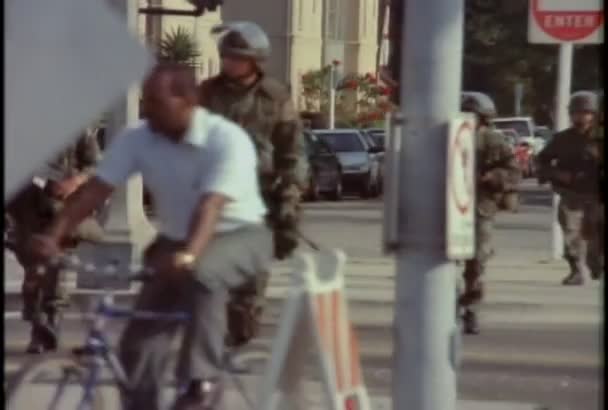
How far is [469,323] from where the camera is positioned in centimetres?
1376

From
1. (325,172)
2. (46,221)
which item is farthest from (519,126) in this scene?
(46,221)

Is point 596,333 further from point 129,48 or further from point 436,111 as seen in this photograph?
point 129,48

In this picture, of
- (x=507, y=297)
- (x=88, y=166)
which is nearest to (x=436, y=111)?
(x=88, y=166)

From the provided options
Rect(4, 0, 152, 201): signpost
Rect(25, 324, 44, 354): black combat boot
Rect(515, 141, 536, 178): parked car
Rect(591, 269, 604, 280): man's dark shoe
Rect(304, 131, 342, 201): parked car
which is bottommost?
Rect(515, 141, 536, 178): parked car

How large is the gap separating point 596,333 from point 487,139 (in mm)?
1591

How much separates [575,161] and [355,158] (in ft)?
78.2

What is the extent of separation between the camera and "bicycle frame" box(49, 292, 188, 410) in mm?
7379

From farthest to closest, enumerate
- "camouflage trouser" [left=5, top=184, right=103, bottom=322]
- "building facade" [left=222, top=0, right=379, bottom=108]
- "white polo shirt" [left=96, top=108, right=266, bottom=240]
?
"building facade" [left=222, top=0, right=379, bottom=108] → "camouflage trouser" [left=5, top=184, right=103, bottom=322] → "white polo shirt" [left=96, top=108, right=266, bottom=240]

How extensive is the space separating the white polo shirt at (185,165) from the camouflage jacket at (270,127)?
214cm

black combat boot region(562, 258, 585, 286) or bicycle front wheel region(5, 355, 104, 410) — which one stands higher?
bicycle front wheel region(5, 355, 104, 410)

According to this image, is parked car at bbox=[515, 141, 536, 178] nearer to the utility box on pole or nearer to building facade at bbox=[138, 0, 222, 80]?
building facade at bbox=[138, 0, 222, 80]

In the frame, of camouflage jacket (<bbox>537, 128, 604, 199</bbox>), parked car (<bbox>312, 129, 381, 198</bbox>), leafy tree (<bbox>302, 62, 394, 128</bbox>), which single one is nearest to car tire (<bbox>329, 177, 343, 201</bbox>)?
parked car (<bbox>312, 129, 381, 198</bbox>)

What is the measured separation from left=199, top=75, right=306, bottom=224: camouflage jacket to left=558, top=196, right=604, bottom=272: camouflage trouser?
26.0 ft

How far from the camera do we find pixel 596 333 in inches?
549
